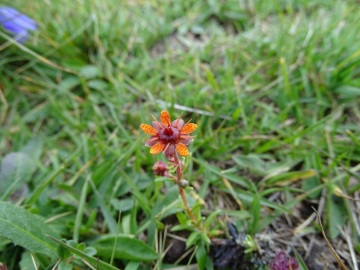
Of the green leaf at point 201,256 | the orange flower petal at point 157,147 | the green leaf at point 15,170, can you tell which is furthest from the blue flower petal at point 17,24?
the green leaf at point 201,256

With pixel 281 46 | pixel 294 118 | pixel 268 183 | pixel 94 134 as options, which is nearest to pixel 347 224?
pixel 268 183

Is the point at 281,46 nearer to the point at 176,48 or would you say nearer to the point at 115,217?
the point at 176,48

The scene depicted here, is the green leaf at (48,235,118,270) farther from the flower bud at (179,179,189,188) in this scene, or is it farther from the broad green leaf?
the flower bud at (179,179,189,188)

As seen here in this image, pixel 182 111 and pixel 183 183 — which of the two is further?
pixel 182 111

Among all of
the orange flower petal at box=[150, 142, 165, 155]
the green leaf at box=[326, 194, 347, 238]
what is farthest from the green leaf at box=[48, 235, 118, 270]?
the green leaf at box=[326, 194, 347, 238]

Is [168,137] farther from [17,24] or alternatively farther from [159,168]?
[17,24]

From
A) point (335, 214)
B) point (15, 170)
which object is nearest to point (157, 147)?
point (335, 214)
